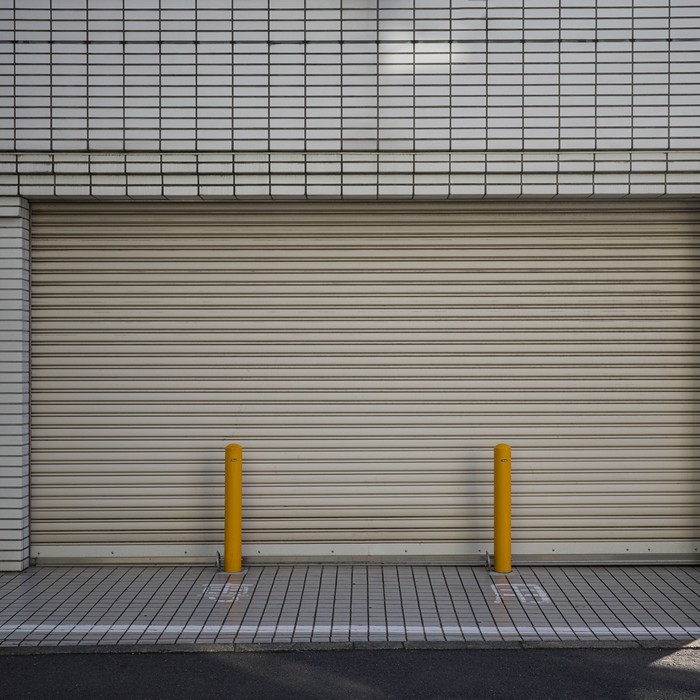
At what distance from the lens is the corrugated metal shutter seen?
7.57 metres

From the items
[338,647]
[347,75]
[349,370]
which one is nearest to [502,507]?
[349,370]

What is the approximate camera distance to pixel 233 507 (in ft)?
23.5

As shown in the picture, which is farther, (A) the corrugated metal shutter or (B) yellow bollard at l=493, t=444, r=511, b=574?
(A) the corrugated metal shutter

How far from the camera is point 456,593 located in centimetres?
668

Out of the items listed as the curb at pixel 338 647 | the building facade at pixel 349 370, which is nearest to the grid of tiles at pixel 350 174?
the building facade at pixel 349 370

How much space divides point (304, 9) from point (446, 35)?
4.33 feet

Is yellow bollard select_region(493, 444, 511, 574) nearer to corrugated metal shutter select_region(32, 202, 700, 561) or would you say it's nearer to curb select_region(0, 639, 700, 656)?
corrugated metal shutter select_region(32, 202, 700, 561)

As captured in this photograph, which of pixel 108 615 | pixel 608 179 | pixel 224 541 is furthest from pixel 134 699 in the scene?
pixel 608 179

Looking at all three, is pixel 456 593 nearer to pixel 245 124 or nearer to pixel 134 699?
pixel 134 699

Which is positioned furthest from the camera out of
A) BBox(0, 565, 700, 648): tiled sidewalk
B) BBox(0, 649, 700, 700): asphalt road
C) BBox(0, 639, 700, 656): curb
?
BBox(0, 565, 700, 648): tiled sidewalk

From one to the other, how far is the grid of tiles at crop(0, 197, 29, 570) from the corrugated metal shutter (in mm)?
242

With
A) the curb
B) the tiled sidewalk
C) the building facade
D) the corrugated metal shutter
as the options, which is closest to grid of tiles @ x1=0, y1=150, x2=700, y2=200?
the building facade

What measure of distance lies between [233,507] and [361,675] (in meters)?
2.43

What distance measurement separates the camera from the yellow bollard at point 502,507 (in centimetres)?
709
